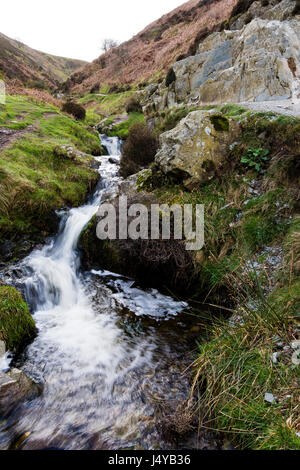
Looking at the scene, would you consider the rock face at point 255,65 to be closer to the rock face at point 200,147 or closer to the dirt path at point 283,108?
the dirt path at point 283,108

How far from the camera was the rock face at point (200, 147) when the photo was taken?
549cm

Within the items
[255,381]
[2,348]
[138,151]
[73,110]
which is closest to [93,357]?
[2,348]

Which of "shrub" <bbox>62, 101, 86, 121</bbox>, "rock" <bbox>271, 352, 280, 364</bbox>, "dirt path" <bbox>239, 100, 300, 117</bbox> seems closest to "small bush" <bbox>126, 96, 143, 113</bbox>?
"shrub" <bbox>62, 101, 86, 121</bbox>

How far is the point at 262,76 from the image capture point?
884 cm

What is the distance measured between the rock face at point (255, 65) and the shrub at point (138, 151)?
14.6 feet

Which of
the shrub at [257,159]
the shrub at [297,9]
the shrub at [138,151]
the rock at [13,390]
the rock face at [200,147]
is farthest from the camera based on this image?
the shrub at [297,9]

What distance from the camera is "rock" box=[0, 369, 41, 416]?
8.56ft

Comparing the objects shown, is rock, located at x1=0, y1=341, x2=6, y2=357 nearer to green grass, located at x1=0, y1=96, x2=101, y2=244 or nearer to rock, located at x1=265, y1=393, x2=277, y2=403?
green grass, located at x1=0, y1=96, x2=101, y2=244

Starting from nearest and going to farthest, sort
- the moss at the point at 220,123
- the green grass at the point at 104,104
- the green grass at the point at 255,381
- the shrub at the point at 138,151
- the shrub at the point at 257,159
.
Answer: the green grass at the point at 255,381
the shrub at the point at 257,159
the moss at the point at 220,123
the shrub at the point at 138,151
the green grass at the point at 104,104

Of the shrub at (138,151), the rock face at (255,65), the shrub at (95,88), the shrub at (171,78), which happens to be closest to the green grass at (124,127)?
the shrub at (171,78)

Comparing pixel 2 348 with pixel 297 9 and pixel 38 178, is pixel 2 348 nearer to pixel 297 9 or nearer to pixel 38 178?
pixel 38 178

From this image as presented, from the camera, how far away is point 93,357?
11.7 feet

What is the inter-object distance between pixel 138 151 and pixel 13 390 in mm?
7466

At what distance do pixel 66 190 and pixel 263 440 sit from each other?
726 cm
